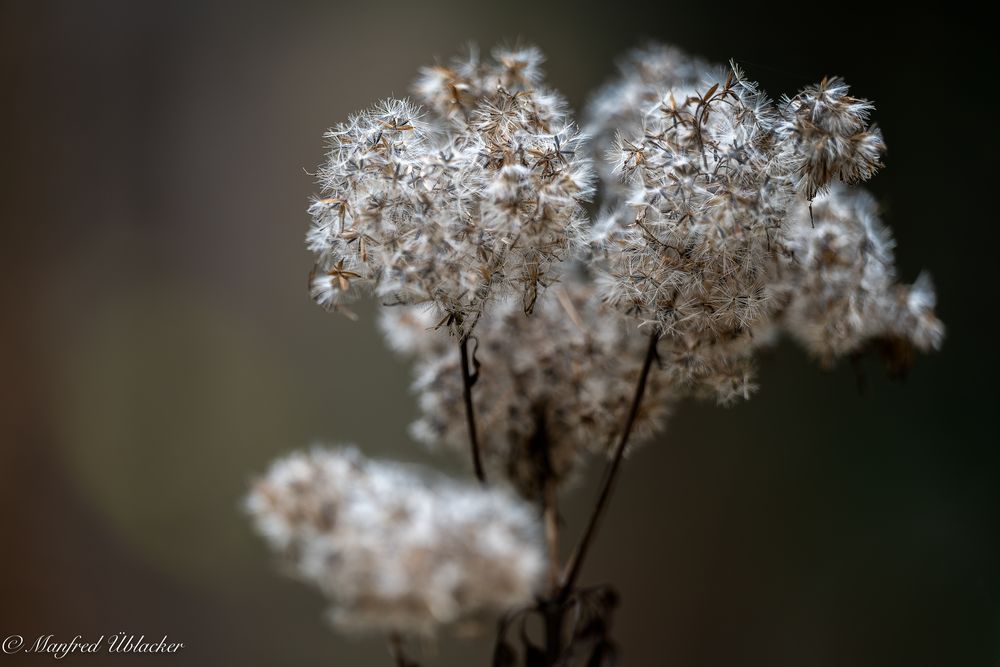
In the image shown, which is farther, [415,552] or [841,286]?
[841,286]

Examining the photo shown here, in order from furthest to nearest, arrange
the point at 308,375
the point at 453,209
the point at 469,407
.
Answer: the point at 308,375 → the point at 469,407 → the point at 453,209

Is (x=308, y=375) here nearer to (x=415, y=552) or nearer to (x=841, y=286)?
(x=415, y=552)

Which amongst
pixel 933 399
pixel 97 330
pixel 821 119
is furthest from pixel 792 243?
pixel 97 330

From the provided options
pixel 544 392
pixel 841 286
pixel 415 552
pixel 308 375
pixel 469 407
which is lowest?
pixel 415 552

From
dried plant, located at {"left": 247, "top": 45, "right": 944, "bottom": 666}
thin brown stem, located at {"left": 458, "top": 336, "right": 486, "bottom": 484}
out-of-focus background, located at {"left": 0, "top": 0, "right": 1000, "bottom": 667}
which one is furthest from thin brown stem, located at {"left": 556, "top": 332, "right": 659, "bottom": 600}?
out-of-focus background, located at {"left": 0, "top": 0, "right": 1000, "bottom": 667}

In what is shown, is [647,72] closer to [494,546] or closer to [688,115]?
[688,115]

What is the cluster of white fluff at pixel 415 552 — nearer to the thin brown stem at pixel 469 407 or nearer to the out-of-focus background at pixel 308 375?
the thin brown stem at pixel 469 407

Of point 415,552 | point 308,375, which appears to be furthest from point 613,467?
point 308,375

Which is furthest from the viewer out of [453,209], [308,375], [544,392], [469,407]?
[308,375]

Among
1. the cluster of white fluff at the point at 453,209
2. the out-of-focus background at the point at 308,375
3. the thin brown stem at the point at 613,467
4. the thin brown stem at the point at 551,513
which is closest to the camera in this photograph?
the cluster of white fluff at the point at 453,209

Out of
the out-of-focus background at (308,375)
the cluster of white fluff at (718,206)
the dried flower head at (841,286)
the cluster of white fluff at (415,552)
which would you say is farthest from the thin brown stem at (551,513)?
the out-of-focus background at (308,375)
